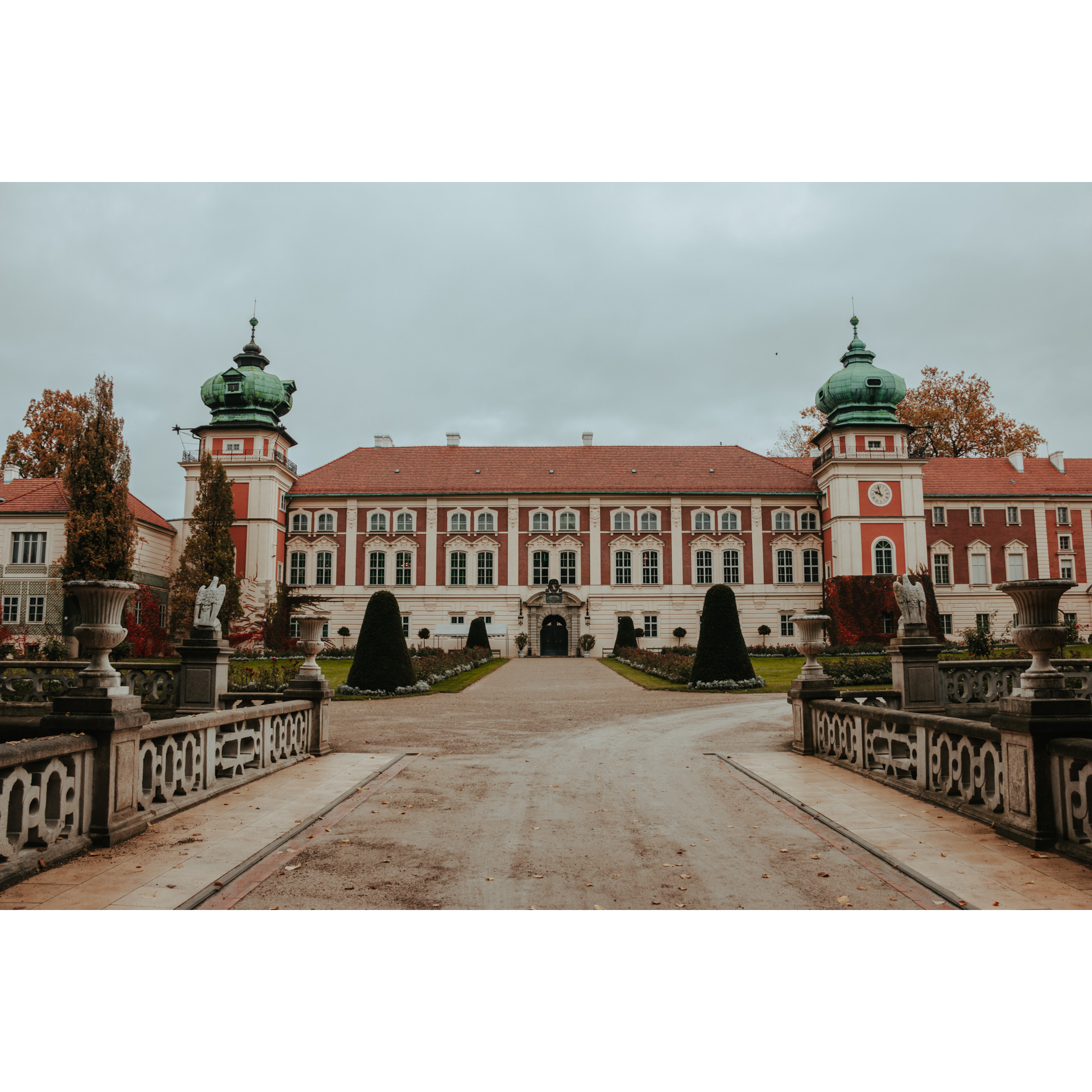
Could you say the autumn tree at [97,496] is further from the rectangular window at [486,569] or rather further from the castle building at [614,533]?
the rectangular window at [486,569]

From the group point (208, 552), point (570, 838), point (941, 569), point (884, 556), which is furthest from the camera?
point (941, 569)

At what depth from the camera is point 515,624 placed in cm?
4309

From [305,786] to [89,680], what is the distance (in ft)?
9.65

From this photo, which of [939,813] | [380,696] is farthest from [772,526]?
[939,813]

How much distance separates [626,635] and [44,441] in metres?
29.9

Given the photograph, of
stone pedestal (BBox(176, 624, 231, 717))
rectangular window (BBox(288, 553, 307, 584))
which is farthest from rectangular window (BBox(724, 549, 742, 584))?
stone pedestal (BBox(176, 624, 231, 717))

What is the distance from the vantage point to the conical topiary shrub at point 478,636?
38.0 m

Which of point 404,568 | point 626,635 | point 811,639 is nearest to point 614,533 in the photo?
point 626,635

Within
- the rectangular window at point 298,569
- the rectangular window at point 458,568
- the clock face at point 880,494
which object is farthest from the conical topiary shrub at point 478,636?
the clock face at point 880,494

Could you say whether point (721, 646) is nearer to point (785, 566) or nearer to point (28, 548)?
point (785, 566)

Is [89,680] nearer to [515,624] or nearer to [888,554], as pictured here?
[515,624]

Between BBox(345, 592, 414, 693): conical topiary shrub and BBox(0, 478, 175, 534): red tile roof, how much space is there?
62.8 feet

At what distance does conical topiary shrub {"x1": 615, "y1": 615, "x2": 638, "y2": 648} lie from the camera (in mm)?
39562

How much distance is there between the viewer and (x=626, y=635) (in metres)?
39.9
